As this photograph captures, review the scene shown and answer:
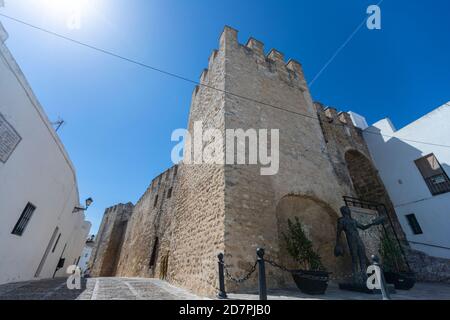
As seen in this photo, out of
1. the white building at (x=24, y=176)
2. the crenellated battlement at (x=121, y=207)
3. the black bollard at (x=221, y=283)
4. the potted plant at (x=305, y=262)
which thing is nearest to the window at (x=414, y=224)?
the potted plant at (x=305, y=262)

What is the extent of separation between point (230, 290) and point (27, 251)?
592 cm

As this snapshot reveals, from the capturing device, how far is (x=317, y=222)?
6258 mm

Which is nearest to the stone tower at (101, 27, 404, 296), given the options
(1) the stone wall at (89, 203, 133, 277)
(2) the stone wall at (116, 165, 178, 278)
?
(2) the stone wall at (116, 165, 178, 278)

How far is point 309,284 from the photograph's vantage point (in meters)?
4.02

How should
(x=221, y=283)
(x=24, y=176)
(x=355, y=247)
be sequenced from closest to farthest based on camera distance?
1. (x=221, y=283)
2. (x=24, y=176)
3. (x=355, y=247)

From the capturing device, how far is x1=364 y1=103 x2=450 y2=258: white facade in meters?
7.92

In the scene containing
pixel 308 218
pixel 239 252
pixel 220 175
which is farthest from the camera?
pixel 308 218

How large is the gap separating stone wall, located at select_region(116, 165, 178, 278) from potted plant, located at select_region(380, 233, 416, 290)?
7.41 metres

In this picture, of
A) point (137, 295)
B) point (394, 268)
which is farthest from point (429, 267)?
point (137, 295)

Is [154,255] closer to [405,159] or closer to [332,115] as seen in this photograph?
[332,115]

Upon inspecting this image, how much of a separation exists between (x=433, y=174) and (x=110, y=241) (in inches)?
832

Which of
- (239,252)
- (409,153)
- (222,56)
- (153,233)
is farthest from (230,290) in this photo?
(409,153)
